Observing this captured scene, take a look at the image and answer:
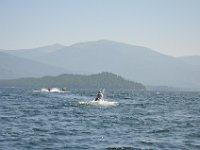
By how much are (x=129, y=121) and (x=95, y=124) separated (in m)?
6.08

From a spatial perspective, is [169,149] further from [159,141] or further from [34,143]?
[34,143]

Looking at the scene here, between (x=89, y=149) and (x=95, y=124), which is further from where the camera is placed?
(x=95, y=124)

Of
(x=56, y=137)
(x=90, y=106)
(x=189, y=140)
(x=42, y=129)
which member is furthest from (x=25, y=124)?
(x=90, y=106)

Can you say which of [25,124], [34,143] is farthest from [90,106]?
[34,143]

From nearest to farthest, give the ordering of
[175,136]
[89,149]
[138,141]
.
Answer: [89,149] → [138,141] → [175,136]

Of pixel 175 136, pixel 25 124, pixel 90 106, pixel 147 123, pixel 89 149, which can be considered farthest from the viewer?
pixel 90 106

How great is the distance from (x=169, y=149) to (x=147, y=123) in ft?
59.5

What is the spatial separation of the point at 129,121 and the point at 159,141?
16681mm

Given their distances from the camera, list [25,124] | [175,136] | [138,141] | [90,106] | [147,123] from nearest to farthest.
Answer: [138,141] < [175,136] < [25,124] < [147,123] < [90,106]

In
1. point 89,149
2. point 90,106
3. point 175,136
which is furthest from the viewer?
point 90,106

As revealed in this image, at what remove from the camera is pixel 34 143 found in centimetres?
3434

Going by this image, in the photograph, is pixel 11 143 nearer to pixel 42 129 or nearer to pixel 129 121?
pixel 42 129

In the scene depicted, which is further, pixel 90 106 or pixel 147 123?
pixel 90 106

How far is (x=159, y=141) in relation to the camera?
36.9 metres
